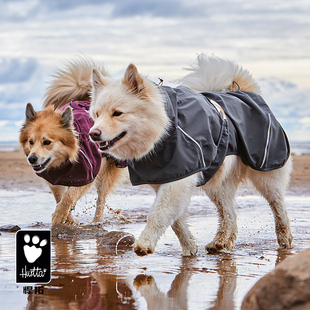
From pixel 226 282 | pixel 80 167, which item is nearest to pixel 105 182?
pixel 80 167

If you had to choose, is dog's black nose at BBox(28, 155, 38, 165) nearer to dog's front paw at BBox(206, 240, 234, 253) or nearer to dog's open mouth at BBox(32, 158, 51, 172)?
dog's open mouth at BBox(32, 158, 51, 172)

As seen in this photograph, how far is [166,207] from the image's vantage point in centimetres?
412

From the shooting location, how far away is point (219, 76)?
5609 millimetres

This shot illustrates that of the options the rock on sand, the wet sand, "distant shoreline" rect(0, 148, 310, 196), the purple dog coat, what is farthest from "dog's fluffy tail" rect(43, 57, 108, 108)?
the rock on sand

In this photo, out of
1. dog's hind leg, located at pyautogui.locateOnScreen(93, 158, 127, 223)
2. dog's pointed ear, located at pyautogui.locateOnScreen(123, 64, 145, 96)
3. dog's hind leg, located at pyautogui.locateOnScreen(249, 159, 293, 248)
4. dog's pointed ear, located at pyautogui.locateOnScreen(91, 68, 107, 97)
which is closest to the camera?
dog's pointed ear, located at pyautogui.locateOnScreen(123, 64, 145, 96)

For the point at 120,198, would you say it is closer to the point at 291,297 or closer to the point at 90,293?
the point at 90,293

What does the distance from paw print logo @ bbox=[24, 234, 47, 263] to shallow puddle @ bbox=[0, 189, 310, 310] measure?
0.20 metres

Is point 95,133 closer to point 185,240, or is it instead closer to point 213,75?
point 185,240

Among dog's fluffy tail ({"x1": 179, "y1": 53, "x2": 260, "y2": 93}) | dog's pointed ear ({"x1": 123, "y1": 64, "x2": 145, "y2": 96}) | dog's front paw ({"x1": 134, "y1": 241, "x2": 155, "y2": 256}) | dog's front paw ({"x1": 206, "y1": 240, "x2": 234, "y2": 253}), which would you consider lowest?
dog's front paw ({"x1": 206, "y1": 240, "x2": 234, "y2": 253})

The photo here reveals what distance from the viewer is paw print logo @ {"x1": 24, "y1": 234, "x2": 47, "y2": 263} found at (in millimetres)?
3664

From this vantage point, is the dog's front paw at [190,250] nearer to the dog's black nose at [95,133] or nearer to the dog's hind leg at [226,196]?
the dog's hind leg at [226,196]

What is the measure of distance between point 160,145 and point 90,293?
4.35ft

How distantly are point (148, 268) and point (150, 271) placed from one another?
0.10 meters

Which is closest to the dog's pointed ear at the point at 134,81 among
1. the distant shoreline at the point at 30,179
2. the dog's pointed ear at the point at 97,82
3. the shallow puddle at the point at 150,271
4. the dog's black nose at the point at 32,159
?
the dog's pointed ear at the point at 97,82
